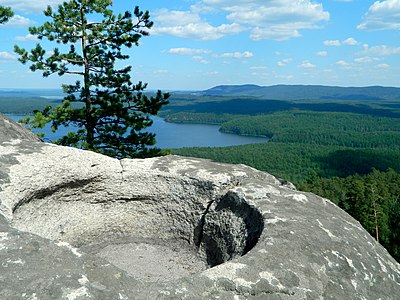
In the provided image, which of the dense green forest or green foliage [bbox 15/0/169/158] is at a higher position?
green foliage [bbox 15/0/169/158]

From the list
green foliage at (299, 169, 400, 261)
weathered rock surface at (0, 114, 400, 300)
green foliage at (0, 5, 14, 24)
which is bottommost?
green foliage at (299, 169, 400, 261)

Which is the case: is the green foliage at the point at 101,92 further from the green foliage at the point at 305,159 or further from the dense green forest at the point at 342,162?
the green foliage at the point at 305,159

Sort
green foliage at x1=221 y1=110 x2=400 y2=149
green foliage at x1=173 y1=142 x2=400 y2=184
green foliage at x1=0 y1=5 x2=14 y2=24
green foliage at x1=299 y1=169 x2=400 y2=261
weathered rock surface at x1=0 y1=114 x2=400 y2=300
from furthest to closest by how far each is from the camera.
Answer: green foliage at x1=221 y1=110 x2=400 y2=149 < green foliage at x1=173 y1=142 x2=400 y2=184 < green foliage at x1=299 y1=169 x2=400 y2=261 < green foliage at x1=0 y1=5 x2=14 y2=24 < weathered rock surface at x1=0 y1=114 x2=400 y2=300

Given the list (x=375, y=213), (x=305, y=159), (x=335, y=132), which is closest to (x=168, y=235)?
(x=375, y=213)

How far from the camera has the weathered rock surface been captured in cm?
335

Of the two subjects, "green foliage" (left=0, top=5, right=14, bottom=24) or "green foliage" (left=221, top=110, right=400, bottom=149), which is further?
"green foliage" (left=221, top=110, right=400, bottom=149)

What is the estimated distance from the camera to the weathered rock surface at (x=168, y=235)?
11.0 ft

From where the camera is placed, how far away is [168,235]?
698 centimetres

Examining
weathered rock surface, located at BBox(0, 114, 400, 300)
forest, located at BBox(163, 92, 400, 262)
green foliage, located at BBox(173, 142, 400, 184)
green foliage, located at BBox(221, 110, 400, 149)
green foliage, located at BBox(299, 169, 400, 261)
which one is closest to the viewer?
weathered rock surface, located at BBox(0, 114, 400, 300)

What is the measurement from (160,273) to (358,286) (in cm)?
332

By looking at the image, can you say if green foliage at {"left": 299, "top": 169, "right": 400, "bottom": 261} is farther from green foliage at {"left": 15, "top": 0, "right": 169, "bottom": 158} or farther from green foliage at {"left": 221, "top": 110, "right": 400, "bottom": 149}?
green foliage at {"left": 221, "top": 110, "right": 400, "bottom": 149}

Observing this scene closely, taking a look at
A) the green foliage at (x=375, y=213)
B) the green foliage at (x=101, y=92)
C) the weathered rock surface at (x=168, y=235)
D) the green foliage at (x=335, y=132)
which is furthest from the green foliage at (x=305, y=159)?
the weathered rock surface at (x=168, y=235)

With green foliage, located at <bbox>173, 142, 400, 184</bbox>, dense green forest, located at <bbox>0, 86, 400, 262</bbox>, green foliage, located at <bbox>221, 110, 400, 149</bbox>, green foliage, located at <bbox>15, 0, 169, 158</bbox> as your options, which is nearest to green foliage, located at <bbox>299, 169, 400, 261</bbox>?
dense green forest, located at <bbox>0, 86, 400, 262</bbox>

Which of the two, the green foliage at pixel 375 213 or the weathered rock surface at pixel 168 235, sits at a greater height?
the weathered rock surface at pixel 168 235
